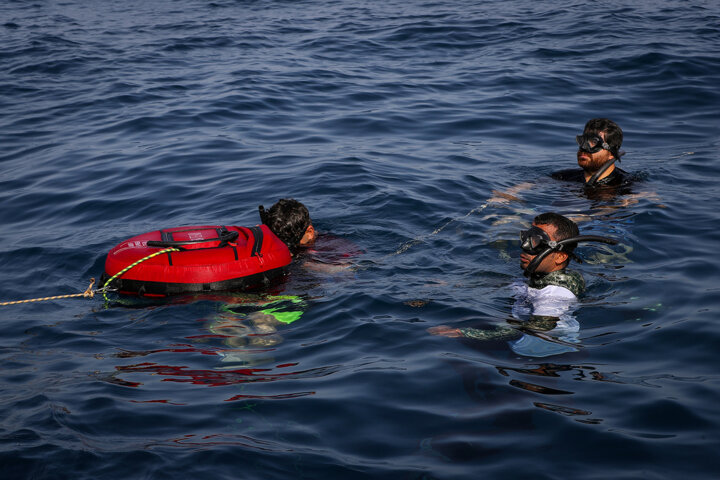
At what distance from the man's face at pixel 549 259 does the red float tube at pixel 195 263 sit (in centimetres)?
217

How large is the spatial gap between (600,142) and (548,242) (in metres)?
3.53

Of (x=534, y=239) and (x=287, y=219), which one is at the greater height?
(x=534, y=239)

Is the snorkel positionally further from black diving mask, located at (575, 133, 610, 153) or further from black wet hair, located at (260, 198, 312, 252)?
black diving mask, located at (575, 133, 610, 153)

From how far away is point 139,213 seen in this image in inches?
334

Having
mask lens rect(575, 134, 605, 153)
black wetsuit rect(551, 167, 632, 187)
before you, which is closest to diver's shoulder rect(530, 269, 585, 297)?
mask lens rect(575, 134, 605, 153)

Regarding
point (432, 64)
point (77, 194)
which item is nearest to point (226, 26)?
point (432, 64)

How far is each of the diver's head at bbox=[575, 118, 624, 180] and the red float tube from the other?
14.0 ft

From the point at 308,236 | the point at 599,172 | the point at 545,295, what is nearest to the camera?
the point at 545,295

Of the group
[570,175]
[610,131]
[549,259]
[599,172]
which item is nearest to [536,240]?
[549,259]

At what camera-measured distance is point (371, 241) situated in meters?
7.40

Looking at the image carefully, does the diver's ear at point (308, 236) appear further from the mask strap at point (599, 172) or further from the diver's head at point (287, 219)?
the mask strap at point (599, 172)

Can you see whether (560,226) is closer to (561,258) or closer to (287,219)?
(561,258)

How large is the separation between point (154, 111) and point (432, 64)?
6.23 metres

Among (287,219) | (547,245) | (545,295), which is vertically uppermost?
(547,245)
